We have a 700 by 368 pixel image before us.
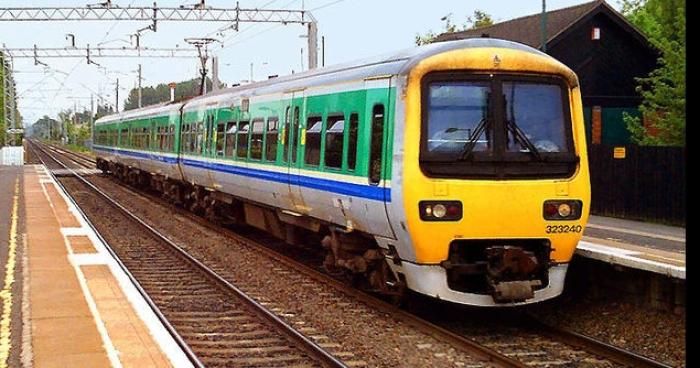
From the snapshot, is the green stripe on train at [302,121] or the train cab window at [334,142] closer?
the green stripe on train at [302,121]

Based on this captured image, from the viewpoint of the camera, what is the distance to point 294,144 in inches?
490

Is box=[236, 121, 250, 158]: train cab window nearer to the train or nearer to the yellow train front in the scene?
the train

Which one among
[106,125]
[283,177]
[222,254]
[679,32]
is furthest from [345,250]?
[106,125]

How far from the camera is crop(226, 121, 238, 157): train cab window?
54.0 ft

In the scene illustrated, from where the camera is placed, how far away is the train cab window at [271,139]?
1346cm

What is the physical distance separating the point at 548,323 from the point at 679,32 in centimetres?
1728

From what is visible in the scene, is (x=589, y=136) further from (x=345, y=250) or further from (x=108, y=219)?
(x=345, y=250)

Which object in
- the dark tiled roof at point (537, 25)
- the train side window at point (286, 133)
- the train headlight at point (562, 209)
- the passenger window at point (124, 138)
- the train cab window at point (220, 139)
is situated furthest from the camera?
the passenger window at point (124, 138)

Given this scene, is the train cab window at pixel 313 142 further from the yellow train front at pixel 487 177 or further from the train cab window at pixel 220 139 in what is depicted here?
the train cab window at pixel 220 139

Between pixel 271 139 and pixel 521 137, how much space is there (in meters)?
5.42

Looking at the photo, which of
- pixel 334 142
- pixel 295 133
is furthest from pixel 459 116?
pixel 295 133

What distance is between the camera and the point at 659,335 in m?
9.03

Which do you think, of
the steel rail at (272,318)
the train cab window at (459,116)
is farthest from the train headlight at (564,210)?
the steel rail at (272,318)

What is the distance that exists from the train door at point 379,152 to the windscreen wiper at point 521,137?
120 centimetres
